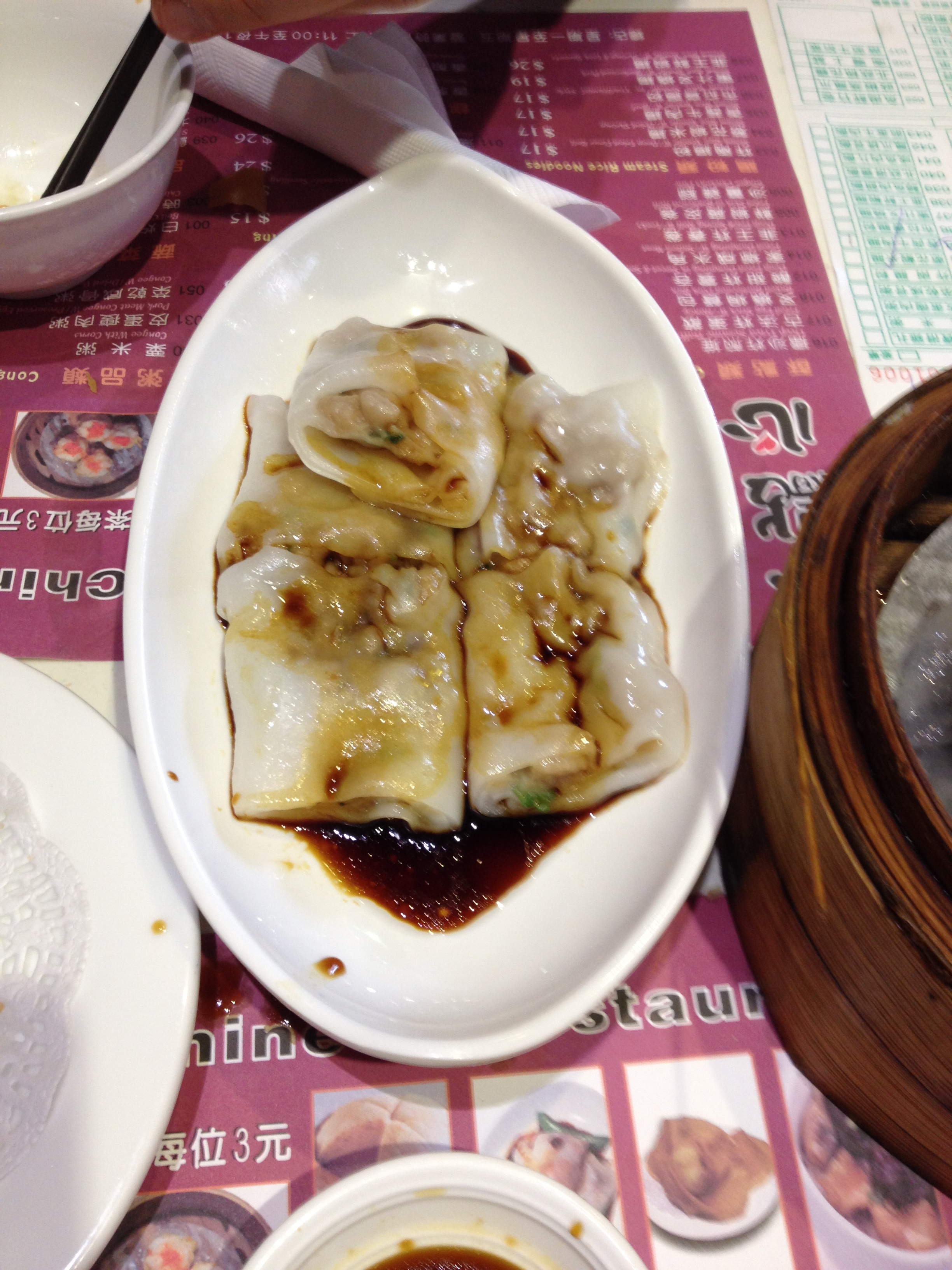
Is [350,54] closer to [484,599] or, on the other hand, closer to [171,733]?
[484,599]

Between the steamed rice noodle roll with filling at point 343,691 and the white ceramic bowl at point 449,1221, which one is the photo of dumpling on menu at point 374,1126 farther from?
the steamed rice noodle roll with filling at point 343,691

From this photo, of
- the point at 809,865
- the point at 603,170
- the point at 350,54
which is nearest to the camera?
the point at 809,865

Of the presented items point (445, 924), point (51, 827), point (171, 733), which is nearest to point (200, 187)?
point (171, 733)

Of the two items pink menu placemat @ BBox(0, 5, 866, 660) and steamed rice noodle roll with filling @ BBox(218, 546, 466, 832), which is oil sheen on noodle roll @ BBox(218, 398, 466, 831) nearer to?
steamed rice noodle roll with filling @ BBox(218, 546, 466, 832)

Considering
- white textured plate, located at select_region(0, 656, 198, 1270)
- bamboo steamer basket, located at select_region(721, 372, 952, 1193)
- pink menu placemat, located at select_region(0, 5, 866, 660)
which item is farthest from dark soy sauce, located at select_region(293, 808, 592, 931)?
pink menu placemat, located at select_region(0, 5, 866, 660)

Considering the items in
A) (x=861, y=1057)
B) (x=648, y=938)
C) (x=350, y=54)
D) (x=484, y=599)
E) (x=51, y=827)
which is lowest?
(x=861, y=1057)
